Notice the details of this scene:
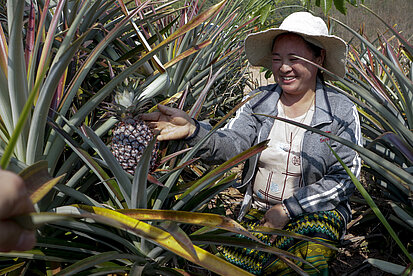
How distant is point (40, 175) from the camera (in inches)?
29.0

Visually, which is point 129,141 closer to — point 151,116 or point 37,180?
point 151,116

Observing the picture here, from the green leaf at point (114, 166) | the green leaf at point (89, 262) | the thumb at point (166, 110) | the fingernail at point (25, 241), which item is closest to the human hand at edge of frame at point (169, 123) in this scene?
the thumb at point (166, 110)

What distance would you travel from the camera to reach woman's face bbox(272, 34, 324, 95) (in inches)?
59.8

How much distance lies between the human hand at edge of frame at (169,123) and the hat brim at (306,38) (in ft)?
1.73

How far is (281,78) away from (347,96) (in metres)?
0.36

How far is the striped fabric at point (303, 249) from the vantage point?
1.41m

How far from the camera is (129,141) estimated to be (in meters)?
1.13

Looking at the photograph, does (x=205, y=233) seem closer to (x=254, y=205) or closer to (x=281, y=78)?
(x=254, y=205)

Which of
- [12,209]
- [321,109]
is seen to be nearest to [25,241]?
[12,209]

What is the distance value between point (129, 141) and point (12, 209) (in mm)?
748

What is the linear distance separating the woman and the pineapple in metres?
0.24

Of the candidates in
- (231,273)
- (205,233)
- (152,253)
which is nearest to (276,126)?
(205,233)

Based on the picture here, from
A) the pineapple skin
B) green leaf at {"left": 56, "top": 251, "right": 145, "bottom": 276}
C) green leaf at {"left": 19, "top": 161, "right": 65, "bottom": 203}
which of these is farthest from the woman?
green leaf at {"left": 19, "top": 161, "right": 65, "bottom": 203}

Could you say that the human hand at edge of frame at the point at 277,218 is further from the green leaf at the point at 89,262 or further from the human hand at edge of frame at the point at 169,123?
the green leaf at the point at 89,262
